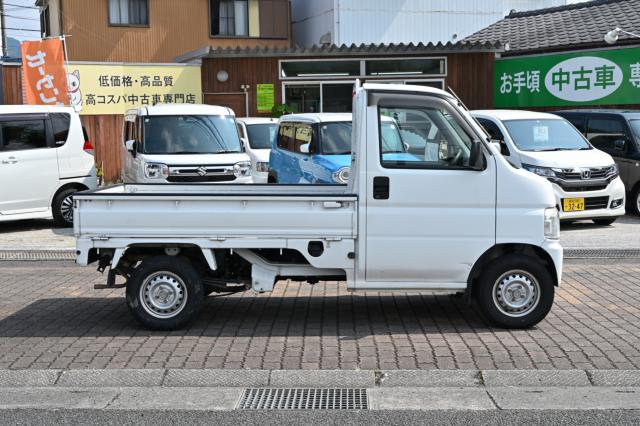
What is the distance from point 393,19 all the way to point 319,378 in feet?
86.0

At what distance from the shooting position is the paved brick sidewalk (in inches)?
241

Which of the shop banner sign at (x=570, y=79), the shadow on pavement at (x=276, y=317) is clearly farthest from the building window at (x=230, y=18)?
the shadow on pavement at (x=276, y=317)

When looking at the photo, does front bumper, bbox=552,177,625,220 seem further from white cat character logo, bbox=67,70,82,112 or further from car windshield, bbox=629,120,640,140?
white cat character logo, bbox=67,70,82,112

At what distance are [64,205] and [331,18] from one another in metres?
18.1

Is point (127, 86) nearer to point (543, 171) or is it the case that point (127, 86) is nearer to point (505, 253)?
point (543, 171)

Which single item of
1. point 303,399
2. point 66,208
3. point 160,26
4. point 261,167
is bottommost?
point 303,399

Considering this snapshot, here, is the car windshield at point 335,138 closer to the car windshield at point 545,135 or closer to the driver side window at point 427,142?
the car windshield at point 545,135

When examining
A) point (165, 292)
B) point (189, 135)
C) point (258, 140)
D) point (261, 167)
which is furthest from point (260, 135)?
point (165, 292)

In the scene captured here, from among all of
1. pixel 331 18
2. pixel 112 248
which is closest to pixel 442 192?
pixel 112 248

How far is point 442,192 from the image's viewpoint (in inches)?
264

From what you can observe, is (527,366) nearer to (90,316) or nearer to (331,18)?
(90,316)

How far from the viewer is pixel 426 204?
672 cm

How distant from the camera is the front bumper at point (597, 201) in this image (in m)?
12.6

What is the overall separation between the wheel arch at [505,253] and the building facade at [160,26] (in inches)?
903
